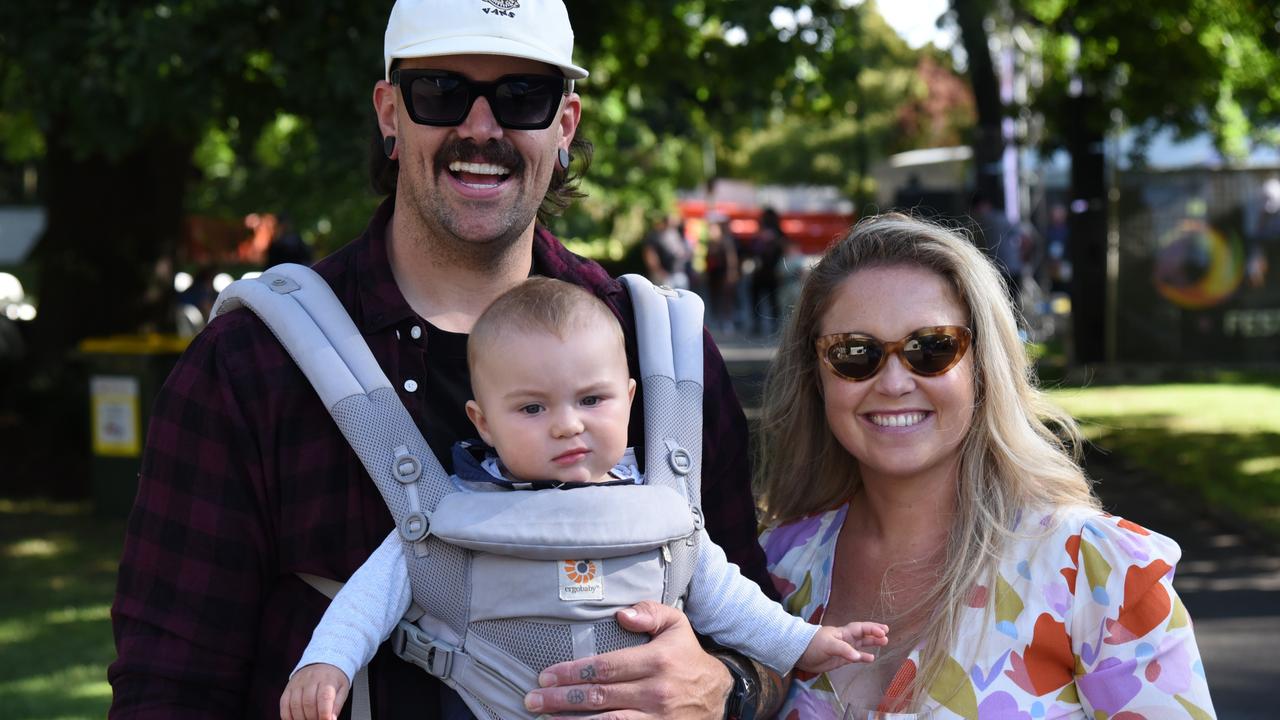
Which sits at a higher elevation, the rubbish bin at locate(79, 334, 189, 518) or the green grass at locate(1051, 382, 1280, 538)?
the rubbish bin at locate(79, 334, 189, 518)

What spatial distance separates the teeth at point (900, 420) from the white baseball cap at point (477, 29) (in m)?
1.02

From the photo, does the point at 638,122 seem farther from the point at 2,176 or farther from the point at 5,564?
the point at 2,176

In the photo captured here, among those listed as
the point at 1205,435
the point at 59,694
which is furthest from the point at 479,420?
the point at 1205,435

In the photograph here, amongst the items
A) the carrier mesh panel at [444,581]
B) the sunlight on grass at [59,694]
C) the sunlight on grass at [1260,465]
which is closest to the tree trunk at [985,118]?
the sunlight on grass at [1260,465]

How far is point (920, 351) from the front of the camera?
122 inches

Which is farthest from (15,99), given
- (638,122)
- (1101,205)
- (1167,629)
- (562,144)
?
(1101,205)

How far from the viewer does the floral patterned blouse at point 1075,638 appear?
108 inches

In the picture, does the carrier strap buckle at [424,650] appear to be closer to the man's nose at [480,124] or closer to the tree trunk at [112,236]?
the man's nose at [480,124]

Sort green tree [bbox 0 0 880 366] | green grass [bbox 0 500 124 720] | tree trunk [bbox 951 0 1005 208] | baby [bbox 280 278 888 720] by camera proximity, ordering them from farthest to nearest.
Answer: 1. tree trunk [bbox 951 0 1005 208]
2. green tree [bbox 0 0 880 366]
3. green grass [bbox 0 500 124 720]
4. baby [bbox 280 278 888 720]

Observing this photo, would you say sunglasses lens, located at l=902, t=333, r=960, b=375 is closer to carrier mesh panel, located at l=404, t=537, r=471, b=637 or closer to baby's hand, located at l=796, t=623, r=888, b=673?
baby's hand, located at l=796, t=623, r=888, b=673

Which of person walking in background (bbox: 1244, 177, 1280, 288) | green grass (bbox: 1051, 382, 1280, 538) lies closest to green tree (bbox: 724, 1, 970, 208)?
green grass (bbox: 1051, 382, 1280, 538)

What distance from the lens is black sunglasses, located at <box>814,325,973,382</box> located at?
10.2 feet

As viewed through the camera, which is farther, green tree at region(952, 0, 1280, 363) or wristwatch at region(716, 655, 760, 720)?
green tree at region(952, 0, 1280, 363)

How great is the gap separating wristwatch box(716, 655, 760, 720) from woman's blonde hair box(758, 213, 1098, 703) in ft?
1.05
